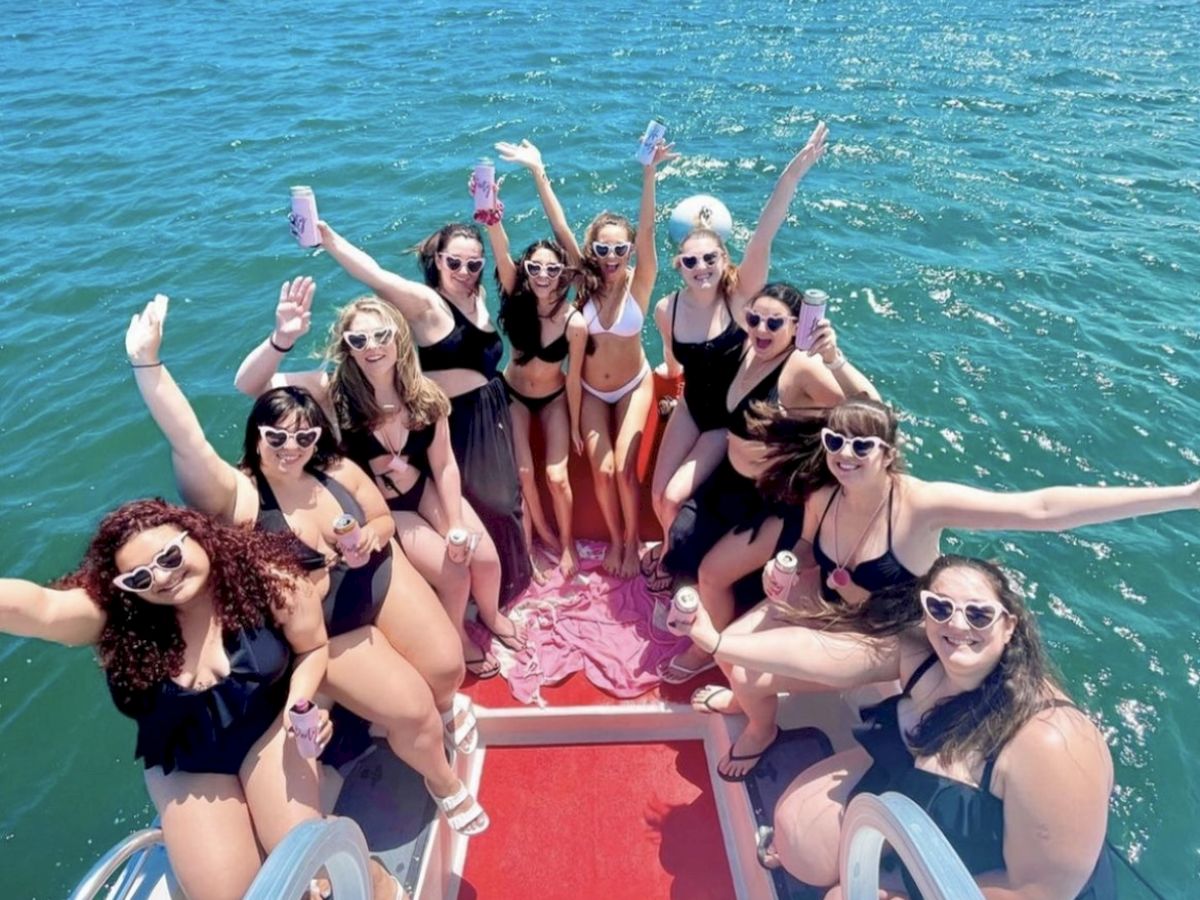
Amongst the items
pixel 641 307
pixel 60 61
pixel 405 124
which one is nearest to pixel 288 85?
pixel 405 124

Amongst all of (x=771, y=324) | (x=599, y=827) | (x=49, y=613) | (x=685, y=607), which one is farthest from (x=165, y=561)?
(x=771, y=324)

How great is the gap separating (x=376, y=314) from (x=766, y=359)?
198cm

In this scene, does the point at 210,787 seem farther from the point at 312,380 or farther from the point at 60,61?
the point at 60,61

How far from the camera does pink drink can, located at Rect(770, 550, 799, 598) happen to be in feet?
11.0

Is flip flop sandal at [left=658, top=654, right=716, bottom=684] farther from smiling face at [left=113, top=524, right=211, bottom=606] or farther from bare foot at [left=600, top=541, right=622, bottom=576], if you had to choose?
smiling face at [left=113, top=524, right=211, bottom=606]

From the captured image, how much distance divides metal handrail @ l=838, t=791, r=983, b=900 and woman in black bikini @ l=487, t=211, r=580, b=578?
299 cm

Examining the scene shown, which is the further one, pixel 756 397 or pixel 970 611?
pixel 756 397

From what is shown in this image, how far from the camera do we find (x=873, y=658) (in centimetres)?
326

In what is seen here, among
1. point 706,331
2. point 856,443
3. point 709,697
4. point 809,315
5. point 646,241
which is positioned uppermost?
point 809,315

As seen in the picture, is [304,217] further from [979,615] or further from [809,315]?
[979,615]

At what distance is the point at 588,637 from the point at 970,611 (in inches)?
97.2

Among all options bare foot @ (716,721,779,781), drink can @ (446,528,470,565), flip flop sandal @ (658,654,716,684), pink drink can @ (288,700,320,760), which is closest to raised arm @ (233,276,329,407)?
drink can @ (446,528,470,565)

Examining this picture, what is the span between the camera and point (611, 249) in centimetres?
459

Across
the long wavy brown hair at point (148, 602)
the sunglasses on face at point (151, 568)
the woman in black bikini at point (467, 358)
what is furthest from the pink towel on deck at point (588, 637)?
the sunglasses on face at point (151, 568)
